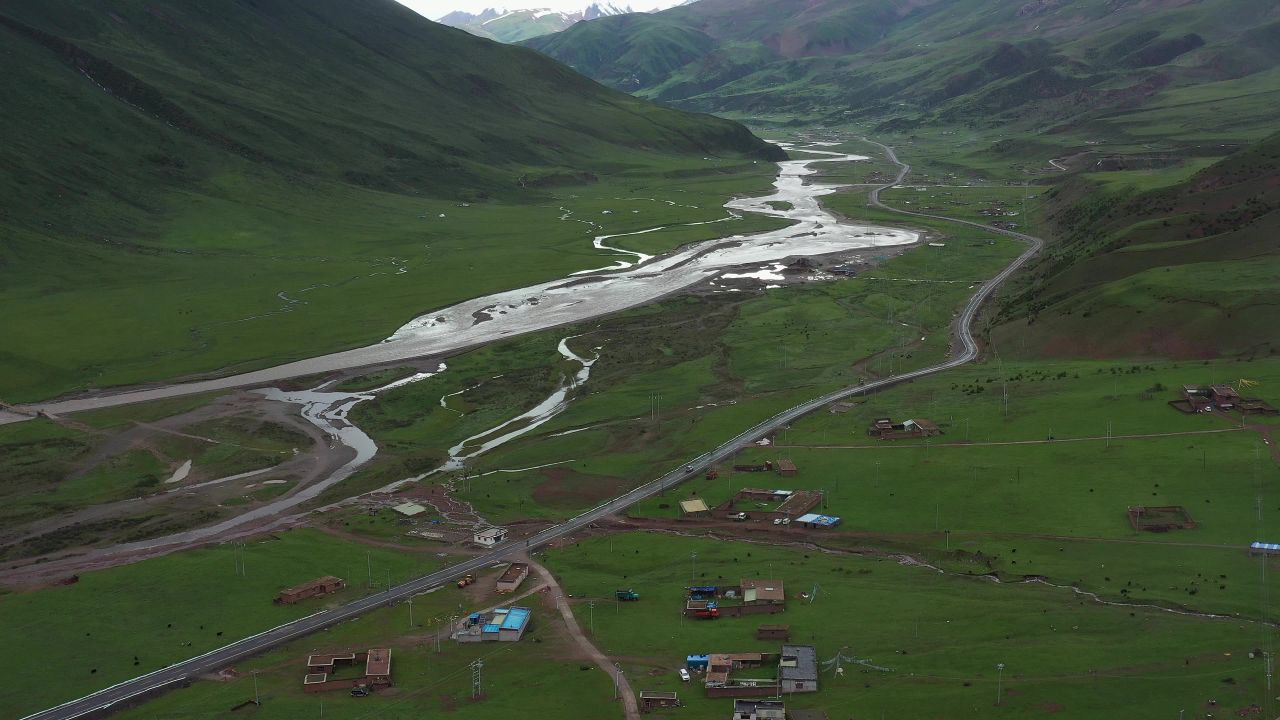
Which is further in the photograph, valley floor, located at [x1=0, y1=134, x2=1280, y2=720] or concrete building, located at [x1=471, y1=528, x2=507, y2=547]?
concrete building, located at [x1=471, y1=528, x2=507, y2=547]

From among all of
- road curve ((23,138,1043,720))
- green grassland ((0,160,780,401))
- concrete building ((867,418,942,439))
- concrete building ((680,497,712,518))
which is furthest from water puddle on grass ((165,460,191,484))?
concrete building ((867,418,942,439))

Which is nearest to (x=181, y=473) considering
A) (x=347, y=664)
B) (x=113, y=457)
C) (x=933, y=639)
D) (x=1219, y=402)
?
(x=113, y=457)

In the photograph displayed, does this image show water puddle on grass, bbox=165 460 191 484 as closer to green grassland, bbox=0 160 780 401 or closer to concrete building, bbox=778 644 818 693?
green grassland, bbox=0 160 780 401

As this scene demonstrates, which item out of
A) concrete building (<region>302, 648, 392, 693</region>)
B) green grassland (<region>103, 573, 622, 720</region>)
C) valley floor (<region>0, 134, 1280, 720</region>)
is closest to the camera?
green grassland (<region>103, 573, 622, 720</region>)

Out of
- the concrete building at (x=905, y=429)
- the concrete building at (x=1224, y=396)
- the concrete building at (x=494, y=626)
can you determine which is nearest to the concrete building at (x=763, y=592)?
the concrete building at (x=494, y=626)

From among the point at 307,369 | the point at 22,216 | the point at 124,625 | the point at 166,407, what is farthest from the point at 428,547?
the point at 22,216

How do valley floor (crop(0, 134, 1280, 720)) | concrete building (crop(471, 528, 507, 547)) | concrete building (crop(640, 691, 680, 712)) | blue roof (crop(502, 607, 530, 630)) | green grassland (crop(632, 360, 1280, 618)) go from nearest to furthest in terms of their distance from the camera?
1. concrete building (crop(640, 691, 680, 712))
2. valley floor (crop(0, 134, 1280, 720))
3. blue roof (crop(502, 607, 530, 630))
4. green grassland (crop(632, 360, 1280, 618))
5. concrete building (crop(471, 528, 507, 547))

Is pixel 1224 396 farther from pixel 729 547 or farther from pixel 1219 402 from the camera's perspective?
pixel 729 547

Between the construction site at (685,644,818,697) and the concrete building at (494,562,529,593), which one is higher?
the construction site at (685,644,818,697)
